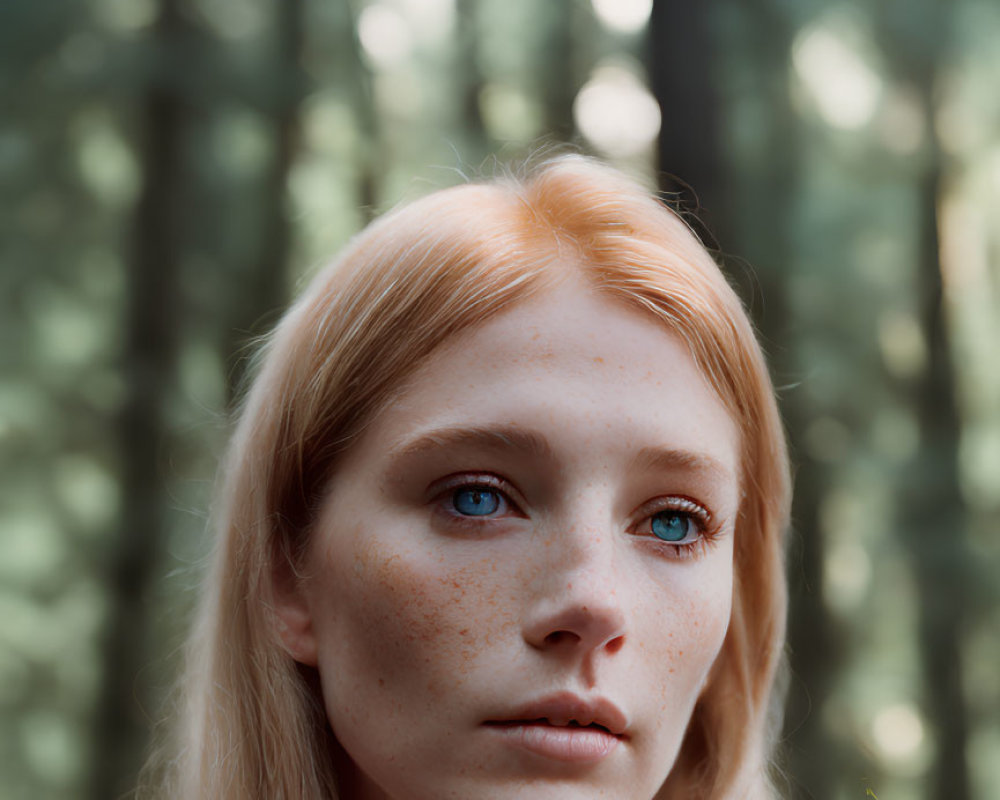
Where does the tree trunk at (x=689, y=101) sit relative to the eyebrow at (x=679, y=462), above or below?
above

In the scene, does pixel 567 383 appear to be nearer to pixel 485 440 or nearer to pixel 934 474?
pixel 485 440

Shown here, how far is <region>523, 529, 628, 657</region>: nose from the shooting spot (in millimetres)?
994

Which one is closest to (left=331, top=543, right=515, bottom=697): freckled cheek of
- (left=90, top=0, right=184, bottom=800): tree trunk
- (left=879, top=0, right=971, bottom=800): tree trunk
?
(left=90, top=0, right=184, bottom=800): tree trunk

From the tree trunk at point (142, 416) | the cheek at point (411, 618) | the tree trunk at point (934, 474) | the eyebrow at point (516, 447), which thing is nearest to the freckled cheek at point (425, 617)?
the cheek at point (411, 618)

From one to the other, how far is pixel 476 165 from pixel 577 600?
1.62 metres

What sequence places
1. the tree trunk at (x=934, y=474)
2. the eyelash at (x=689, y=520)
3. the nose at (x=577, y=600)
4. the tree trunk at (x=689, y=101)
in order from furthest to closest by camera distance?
the tree trunk at (x=689, y=101), the tree trunk at (x=934, y=474), the eyelash at (x=689, y=520), the nose at (x=577, y=600)

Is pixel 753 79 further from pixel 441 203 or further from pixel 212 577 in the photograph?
pixel 212 577

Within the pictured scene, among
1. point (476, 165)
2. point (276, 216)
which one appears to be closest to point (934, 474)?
point (476, 165)

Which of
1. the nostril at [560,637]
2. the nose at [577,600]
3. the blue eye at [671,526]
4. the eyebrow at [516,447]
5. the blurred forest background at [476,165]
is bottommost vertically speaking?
the nostril at [560,637]

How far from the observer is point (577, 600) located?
0.99 meters

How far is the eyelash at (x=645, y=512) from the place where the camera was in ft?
3.51

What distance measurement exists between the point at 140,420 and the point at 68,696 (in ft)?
2.02

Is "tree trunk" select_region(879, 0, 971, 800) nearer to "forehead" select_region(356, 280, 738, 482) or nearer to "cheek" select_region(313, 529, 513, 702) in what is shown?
"forehead" select_region(356, 280, 738, 482)

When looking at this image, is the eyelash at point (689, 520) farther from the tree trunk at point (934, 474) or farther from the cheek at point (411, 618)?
the tree trunk at point (934, 474)
